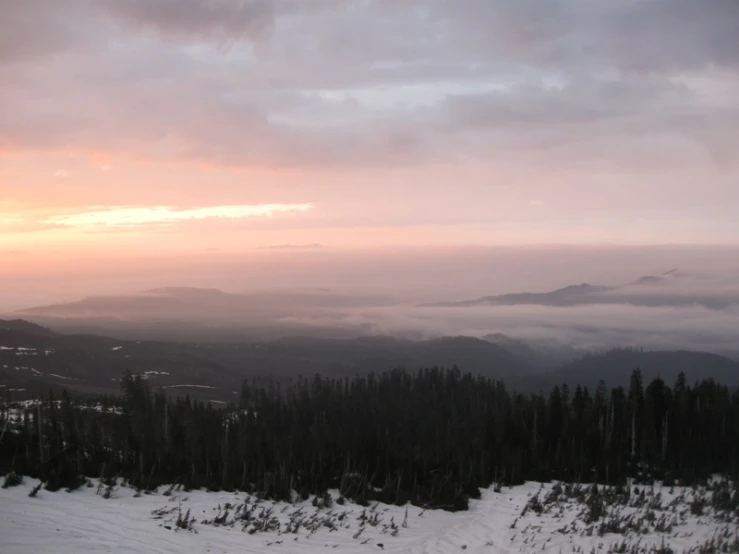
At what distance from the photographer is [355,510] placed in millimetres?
29781

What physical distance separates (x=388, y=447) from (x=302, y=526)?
18449 millimetres

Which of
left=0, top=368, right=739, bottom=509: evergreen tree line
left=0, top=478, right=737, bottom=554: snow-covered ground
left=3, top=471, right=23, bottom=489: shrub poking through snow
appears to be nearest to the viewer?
left=0, top=478, right=737, bottom=554: snow-covered ground

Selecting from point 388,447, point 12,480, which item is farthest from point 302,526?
point 388,447

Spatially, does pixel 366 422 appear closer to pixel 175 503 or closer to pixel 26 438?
pixel 26 438

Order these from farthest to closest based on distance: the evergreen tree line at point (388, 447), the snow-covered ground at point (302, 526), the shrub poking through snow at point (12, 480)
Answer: the evergreen tree line at point (388, 447), the shrub poking through snow at point (12, 480), the snow-covered ground at point (302, 526)

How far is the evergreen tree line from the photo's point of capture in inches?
1253

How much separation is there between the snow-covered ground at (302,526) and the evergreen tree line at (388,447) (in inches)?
80.6

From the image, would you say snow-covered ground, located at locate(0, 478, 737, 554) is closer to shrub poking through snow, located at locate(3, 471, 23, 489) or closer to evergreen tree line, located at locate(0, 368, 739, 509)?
shrub poking through snow, located at locate(3, 471, 23, 489)

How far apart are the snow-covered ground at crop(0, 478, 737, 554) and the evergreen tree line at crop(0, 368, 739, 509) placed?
2.05 metres

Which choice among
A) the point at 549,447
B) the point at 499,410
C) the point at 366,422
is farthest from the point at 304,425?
the point at 549,447

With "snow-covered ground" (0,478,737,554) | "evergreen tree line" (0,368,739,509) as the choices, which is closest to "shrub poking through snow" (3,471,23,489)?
"snow-covered ground" (0,478,737,554)

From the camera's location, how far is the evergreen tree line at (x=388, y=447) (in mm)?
31828

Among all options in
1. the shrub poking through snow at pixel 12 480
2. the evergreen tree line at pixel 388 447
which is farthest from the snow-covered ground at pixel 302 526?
the evergreen tree line at pixel 388 447

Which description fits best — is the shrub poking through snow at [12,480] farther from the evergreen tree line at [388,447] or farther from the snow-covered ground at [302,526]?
the evergreen tree line at [388,447]
